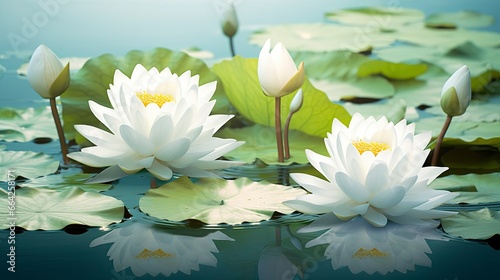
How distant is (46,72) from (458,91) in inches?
26.5

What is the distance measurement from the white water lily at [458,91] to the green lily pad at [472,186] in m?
0.11

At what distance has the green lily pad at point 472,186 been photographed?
112 cm

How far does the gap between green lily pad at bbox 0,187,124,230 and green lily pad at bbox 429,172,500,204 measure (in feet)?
1.65

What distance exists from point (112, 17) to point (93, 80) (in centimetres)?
121

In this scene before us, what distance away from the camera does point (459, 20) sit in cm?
274

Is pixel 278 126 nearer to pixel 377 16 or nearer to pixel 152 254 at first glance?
pixel 152 254

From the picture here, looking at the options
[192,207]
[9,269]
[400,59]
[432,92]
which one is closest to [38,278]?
[9,269]

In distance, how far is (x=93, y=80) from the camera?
146 centimetres

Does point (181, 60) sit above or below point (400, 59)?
above

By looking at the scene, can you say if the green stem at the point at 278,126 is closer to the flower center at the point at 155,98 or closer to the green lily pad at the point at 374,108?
the flower center at the point at 155,98

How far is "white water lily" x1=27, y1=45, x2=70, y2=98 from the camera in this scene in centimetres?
123

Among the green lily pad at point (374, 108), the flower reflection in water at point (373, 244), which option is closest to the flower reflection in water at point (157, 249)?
the flower reflection in water at point (373, 244)

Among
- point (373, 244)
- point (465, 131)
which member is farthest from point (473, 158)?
point (373, 244)

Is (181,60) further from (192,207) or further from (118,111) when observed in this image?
(192,207)
